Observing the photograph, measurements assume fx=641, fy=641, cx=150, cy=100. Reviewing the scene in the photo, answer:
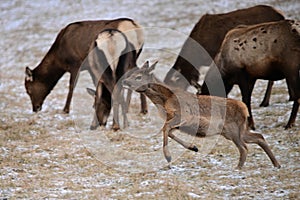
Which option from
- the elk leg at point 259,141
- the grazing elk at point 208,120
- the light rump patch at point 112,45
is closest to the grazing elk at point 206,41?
the light rump patch at point 112,45

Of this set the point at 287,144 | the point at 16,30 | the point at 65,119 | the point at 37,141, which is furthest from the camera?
the point at 16,30

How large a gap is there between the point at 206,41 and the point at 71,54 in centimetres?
287

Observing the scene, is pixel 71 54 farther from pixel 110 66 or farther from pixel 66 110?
pixel 110 66

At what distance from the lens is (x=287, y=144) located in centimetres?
966

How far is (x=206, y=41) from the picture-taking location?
43.4ft

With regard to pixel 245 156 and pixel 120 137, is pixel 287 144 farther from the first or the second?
pixel 120 137

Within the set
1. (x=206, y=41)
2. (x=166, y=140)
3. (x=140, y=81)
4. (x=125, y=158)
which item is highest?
(x=140, y=81)

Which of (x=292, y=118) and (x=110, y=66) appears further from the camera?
(x=110, y=66)

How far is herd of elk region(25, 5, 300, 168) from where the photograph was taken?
8539mm

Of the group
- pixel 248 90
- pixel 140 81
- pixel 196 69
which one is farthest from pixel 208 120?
pixel 196 69

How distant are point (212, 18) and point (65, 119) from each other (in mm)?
3734

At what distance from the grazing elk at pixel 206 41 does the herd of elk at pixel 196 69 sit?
0.02 meters

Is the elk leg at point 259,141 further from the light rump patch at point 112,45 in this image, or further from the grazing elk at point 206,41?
the grazing elk at point 206,41

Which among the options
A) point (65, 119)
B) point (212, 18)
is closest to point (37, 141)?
point (65, 119)
